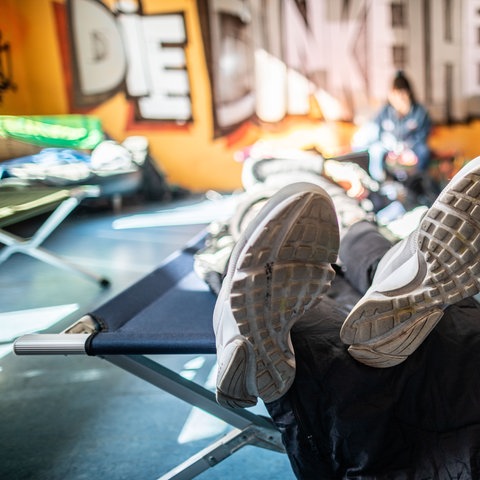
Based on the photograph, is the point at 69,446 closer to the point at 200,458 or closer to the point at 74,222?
the point at 200,458

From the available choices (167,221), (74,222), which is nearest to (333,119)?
(167,221)

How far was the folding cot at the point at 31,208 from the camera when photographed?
5.45 ft

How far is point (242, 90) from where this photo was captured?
4625mm

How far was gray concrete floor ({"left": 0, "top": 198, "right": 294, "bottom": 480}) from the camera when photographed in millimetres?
1070

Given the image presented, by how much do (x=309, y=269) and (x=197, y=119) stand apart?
161 inches

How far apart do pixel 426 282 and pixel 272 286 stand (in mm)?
226

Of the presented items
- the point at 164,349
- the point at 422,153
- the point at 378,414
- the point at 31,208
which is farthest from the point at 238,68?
the point at 378,414

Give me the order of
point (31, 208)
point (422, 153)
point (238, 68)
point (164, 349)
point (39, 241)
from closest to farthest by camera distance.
→ point (164, 349)
point (31, 208)
point (39, 241)
point (422, 153)
point (238, 68)

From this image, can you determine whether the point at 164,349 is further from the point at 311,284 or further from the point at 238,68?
the point at 238,68

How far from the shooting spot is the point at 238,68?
4.57m

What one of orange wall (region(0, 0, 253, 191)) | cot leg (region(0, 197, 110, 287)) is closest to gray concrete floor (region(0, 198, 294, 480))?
cot leg (region(0, 197, 110, 287))

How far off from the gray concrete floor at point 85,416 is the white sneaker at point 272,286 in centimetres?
38

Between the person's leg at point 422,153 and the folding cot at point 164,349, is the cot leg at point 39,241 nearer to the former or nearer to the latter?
the folding cot at point 164,349

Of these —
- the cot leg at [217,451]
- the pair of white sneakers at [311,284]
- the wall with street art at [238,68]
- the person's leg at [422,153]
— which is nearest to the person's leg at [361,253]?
the pair of white sneakers at [311,284]
